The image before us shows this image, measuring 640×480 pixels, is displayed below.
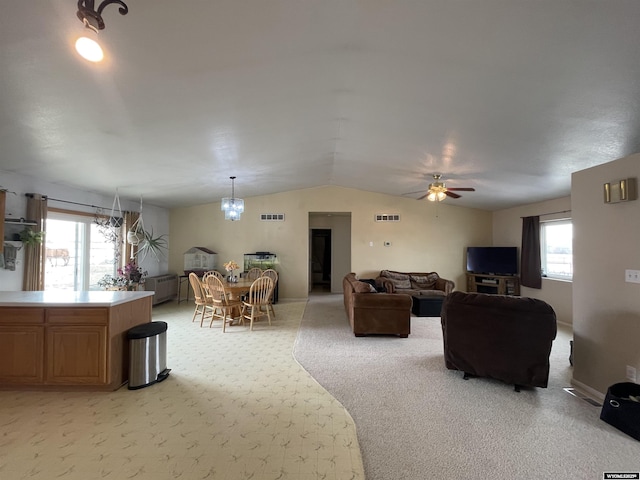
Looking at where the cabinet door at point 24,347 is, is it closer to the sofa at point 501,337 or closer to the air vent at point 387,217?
the sofa at point 501,337

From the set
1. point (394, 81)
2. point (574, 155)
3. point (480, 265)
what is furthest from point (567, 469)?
point (480, 265)

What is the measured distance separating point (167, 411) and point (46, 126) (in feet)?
9.80

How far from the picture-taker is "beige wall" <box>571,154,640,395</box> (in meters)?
2.53

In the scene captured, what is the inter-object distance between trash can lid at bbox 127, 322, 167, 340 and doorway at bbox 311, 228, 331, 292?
312 inches

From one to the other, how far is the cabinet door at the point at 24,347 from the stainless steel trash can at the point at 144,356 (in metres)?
0.80

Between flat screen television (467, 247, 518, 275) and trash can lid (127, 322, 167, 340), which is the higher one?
flat screen television (467, 247, 518, 275)

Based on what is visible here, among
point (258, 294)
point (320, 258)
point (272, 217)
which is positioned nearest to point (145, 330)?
point (258, 294)

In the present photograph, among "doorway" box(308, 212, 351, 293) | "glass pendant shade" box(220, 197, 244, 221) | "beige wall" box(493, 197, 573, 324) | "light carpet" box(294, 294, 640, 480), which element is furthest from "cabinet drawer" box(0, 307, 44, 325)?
"beige wall" box(493, 197, 573, 324)

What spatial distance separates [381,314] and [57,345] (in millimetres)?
4001

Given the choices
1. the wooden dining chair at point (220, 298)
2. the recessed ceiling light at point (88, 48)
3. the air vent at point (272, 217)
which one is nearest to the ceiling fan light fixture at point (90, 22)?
the recessed ceiling light at point (88, 48)

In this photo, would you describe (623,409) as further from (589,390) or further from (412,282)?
(412,282)

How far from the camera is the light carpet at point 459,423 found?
6.20 ft

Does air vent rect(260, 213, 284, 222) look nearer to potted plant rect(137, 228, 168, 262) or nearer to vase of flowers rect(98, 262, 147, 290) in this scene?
potted plant rect(137, 228, 168, 262)

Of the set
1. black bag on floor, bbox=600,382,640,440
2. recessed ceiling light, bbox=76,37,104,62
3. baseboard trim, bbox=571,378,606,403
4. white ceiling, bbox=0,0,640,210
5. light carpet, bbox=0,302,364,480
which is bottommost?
light carpet, bbox=0,302,364,480
